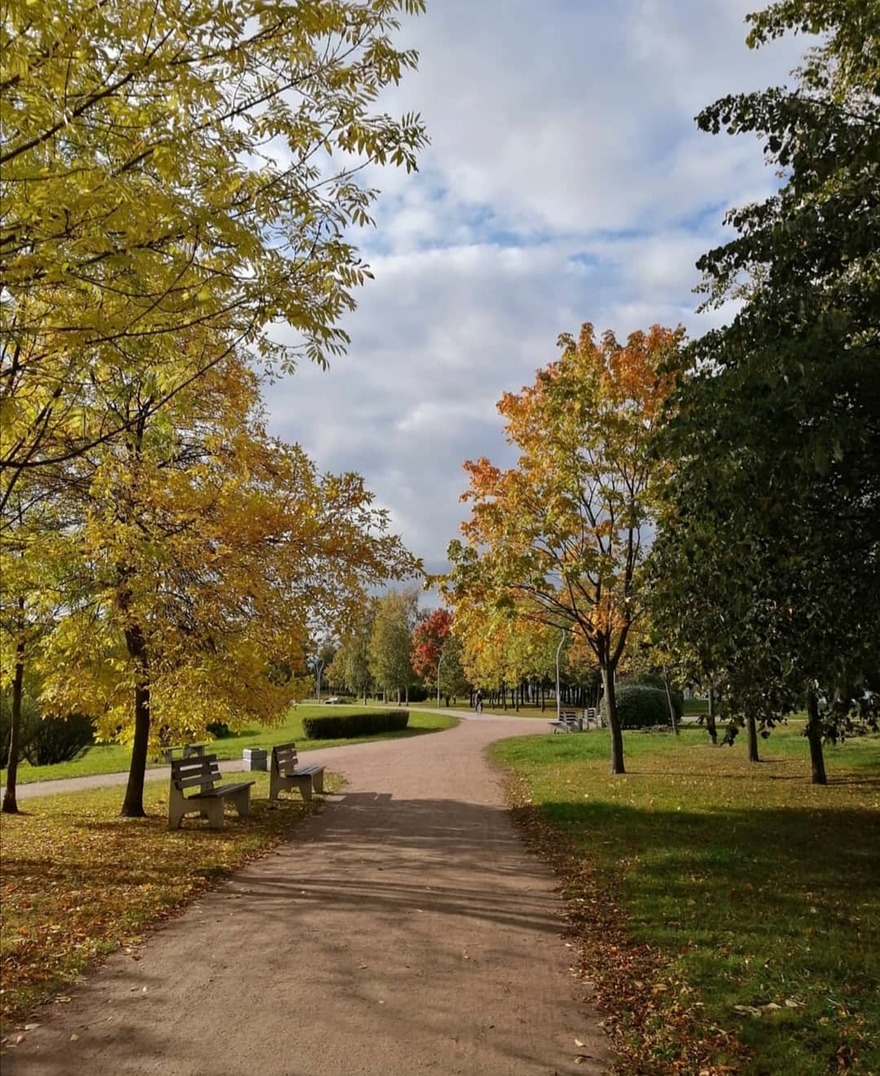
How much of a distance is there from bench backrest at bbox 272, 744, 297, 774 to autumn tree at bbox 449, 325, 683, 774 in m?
4.49

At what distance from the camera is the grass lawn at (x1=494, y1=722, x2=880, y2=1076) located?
393 cm

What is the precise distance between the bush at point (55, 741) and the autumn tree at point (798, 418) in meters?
22.2

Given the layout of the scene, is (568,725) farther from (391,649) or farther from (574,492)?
(391,649)

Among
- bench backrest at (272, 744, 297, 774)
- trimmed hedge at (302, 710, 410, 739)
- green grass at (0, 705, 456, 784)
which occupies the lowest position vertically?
green grass at (0, 705, 456, 784)

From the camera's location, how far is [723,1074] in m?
3.60

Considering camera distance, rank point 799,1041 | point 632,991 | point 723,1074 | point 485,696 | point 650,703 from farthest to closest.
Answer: point 485,696 < point 650,703 < point 632,991 < point 799,1041 < point 723,1074

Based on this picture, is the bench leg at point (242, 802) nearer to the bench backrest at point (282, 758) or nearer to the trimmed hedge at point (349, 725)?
the bench backrest at point (282, 758)

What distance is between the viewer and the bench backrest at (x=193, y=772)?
31.8ft

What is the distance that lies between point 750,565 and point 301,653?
602cm

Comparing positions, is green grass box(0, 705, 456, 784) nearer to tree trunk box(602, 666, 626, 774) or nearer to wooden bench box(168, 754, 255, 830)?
wooden bench box(168, 754, 255, 830)

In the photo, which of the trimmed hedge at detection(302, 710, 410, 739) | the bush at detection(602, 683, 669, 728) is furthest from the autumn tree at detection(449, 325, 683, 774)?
the bush at detection(602, 683, 669, 728)

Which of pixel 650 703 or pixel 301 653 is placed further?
pixel 650 703

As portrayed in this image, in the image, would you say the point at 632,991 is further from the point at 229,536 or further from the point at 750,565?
the point at 229,536

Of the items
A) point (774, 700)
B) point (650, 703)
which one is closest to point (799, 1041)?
point (774, 700)
